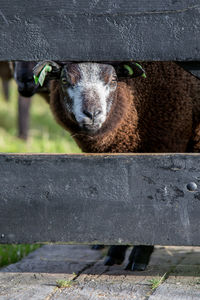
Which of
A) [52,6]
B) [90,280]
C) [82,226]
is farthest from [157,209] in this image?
[52,6]

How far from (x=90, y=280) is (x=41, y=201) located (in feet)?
1.75

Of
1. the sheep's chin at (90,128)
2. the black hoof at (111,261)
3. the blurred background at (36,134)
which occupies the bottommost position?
the blurred background at (36,134)

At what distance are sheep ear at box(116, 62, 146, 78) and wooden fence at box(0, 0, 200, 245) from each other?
2.65 feet

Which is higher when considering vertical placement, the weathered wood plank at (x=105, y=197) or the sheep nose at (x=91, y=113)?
the sheep nose at (x=91, y=113)

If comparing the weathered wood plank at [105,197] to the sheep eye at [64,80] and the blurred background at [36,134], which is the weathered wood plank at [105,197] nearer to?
the sheep eye at [64,80]

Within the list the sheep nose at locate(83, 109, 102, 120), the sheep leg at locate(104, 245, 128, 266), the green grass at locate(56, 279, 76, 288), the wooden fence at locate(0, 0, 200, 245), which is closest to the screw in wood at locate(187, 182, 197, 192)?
the wooden fence at locate(0, 0, 200, 245)

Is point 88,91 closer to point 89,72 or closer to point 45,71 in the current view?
point 89,72

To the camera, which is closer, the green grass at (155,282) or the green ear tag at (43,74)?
the green grass at (155,282)

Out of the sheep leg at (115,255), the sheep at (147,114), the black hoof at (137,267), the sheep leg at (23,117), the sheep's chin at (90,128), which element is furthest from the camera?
the sheep leg at (23,117)

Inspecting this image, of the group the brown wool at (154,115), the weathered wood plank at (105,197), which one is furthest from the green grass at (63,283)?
the brown wool at (154,115)

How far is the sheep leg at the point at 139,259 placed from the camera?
3.09 m

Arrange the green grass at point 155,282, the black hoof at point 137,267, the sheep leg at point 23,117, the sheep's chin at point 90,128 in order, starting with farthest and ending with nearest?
the sheep leg at point 23,117, the sheep's chin at point 90,128, the black hoof at point 137,267, the green grass at point 155,282

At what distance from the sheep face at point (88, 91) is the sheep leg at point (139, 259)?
82 cm

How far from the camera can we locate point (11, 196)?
2559 millimetres
